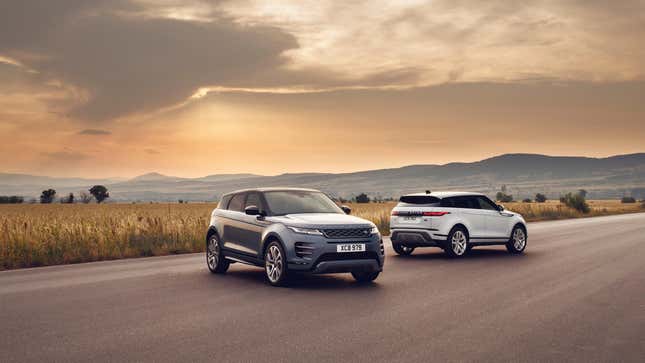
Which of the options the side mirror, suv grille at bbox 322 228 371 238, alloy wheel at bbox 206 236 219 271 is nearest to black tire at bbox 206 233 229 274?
alloy wheel at bbox 206 236 219 271

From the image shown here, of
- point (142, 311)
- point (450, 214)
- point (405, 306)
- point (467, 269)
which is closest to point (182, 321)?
point (142, 311)

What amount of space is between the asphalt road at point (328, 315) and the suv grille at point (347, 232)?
0.89m

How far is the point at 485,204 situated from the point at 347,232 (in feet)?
29.1

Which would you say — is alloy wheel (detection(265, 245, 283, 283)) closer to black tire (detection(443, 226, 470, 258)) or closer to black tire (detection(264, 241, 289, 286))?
black tire (detection(264, 241, 289, 286))

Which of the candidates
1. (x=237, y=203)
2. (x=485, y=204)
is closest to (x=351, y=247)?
(x=237, y=203)

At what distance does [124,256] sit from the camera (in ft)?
63.0

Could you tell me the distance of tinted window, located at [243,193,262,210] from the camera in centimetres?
1346

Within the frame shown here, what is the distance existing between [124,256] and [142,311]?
980cm

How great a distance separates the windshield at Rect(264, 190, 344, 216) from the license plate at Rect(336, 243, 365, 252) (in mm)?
1449

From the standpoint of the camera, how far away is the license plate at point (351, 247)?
471 inches

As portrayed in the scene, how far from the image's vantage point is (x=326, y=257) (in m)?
11.9

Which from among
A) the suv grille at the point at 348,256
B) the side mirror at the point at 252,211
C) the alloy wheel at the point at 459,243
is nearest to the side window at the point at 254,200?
the side mirror at the point at 252,211

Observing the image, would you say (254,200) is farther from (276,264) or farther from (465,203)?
(465,203)

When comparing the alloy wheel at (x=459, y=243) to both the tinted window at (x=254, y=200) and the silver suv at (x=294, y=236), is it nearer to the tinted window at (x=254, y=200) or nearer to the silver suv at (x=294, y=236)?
the silver suv at (x=294, y=236)
